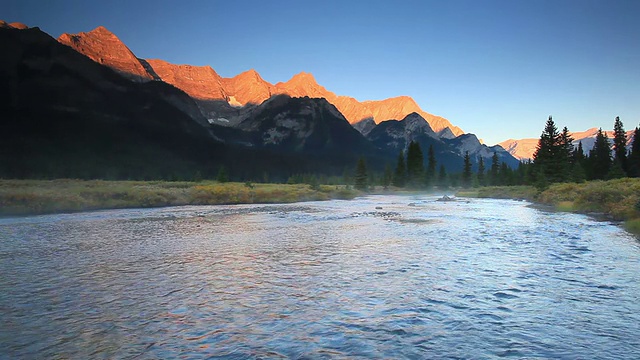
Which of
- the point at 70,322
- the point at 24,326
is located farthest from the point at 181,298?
the point at 24,326

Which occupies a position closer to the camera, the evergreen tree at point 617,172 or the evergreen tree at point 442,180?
Answer: the evergreen tree at point 617,172

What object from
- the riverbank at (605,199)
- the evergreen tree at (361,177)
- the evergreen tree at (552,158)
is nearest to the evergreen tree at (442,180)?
the evergreen tree at (361,177)

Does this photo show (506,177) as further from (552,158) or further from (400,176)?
(552,158)

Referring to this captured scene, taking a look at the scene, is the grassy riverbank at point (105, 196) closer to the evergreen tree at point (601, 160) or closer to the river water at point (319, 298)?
the river water at point (319, 298)

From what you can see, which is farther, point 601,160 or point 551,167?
point 601,160

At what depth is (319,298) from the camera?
10.3 meters

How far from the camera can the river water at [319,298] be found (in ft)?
23.3

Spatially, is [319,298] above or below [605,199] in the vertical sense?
below

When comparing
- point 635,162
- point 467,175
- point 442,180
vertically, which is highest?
point 635,162

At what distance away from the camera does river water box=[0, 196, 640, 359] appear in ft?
23.3

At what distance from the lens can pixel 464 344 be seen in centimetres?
726

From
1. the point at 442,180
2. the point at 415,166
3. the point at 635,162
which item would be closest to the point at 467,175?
the point at 442,180

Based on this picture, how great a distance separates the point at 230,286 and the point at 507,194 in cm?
7812

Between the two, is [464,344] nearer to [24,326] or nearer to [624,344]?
[624,344]
